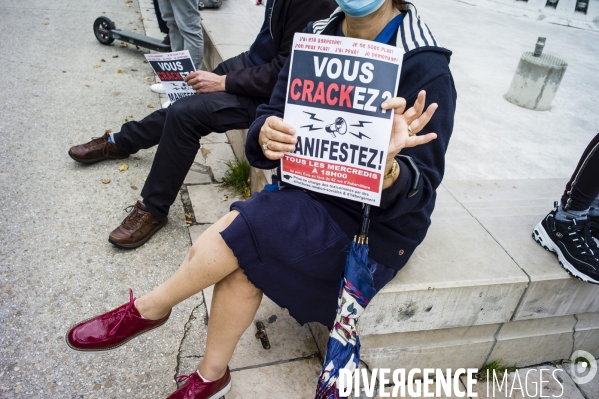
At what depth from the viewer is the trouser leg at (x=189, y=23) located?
13.7 feet

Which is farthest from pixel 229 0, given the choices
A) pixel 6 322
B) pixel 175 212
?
pixel 6 322

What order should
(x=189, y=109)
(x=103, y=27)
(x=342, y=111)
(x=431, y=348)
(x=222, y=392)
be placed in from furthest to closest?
(x=103, y=27) < (x=189, y=109) < (x=431, y=348) < (x=222, y=392) < (x=342, y=111)

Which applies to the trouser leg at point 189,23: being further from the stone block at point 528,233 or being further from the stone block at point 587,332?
the stone block at point 587,332

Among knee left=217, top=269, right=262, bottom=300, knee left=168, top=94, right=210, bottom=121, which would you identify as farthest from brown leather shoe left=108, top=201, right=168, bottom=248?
knee left=217, top=269, right=262, bottom=300

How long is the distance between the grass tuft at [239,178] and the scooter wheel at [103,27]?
3.45m

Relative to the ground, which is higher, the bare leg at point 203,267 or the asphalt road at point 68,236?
the bare leg at point 203,267

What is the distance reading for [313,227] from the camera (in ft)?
5.76

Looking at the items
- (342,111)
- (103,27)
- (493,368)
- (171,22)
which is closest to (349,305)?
(342,111)

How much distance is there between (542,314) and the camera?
228 centimetres

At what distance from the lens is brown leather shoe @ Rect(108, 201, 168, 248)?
2799 mm

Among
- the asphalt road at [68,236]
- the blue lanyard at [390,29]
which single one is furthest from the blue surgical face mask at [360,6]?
the asphalt road at [68,236]

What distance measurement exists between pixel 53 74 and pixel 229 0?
2.69 meters

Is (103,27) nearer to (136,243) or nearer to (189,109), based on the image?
(189,109)

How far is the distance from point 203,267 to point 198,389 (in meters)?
0.54
